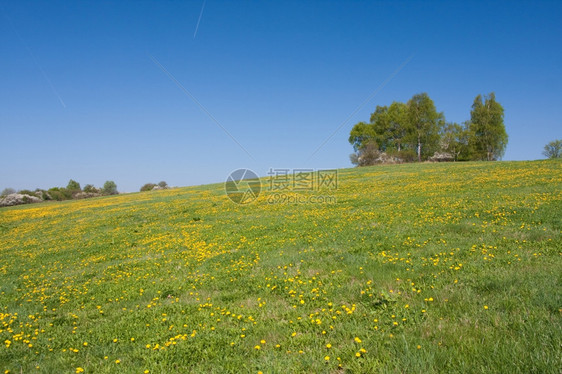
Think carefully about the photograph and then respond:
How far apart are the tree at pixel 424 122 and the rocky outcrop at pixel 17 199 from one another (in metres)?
82.5

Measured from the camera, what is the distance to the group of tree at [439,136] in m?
64.8

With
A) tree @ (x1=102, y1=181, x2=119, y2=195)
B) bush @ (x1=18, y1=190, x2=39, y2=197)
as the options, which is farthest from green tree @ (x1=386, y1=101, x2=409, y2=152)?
bush @ (x1=18, y1=190, x2=39, y2=197)

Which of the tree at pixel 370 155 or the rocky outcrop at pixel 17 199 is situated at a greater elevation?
the tree at pixel 370 155

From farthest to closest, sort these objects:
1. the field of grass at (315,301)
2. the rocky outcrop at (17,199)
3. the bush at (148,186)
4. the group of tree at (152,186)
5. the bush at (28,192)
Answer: the bush at (148,186) → the group of tree at (152,186) → the bush at (28,192) → the rocky outcrop at (17,199) → the field of grass at (315,301)

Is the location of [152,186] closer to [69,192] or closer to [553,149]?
[69,192]

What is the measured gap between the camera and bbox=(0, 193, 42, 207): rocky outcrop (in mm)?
58969

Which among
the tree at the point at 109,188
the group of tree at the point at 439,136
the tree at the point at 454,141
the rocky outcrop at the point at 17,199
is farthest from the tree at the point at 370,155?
the rocky outcrop at the point at 17,199

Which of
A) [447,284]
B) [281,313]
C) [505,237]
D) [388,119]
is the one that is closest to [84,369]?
[281,313]

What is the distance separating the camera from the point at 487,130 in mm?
65000

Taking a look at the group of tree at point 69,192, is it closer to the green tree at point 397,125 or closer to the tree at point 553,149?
the green tree at point 397,125

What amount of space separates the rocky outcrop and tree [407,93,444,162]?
3248 inches

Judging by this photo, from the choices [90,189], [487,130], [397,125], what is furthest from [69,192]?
[487,130]

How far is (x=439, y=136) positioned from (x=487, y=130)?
32.0 ft

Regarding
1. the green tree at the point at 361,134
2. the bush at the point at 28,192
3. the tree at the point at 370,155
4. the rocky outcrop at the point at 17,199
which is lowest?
the rocky outcrop at the point at 17,199
